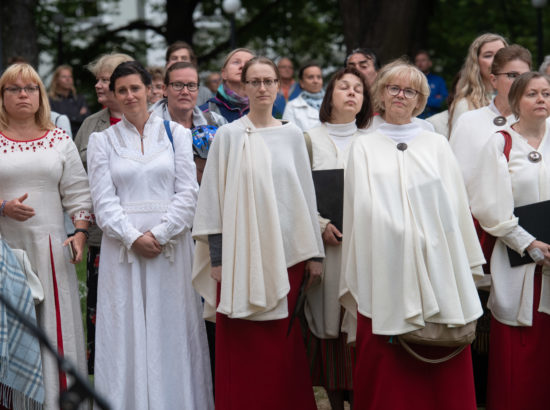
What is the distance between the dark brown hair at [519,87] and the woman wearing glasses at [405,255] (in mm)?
754

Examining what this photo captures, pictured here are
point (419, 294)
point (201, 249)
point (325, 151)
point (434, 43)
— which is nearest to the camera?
point (419, 294)

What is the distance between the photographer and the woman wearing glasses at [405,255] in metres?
4.57

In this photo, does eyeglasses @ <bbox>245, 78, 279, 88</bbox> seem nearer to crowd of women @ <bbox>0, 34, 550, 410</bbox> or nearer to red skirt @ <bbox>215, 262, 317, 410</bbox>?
crowd of women @ <bbox>0, 34, 550, 410</bbox>

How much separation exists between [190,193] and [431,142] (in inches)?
59.6

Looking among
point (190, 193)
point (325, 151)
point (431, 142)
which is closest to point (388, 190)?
point (431, 142)

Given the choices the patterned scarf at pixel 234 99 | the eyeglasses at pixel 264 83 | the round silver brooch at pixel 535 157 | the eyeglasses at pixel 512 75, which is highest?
the eyeglasses at pixel 512 75

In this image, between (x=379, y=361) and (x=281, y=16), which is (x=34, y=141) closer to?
(x=379, y=361)

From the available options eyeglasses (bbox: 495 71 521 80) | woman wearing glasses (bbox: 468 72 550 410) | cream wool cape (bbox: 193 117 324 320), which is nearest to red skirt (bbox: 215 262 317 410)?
cream wool cape (bbox: 193 117 324 320)

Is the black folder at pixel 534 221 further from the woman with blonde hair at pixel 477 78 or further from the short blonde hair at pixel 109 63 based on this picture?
the short blonde hair at pixel 109 63

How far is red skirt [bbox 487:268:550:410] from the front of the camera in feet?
16.8

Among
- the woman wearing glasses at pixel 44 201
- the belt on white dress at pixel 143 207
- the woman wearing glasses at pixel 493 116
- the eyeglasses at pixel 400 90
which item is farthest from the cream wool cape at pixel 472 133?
the woman wearing glasses at pixel 44 201

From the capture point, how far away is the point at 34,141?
5.25m

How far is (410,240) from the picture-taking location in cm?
459

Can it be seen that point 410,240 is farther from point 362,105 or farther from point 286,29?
point 286,29
